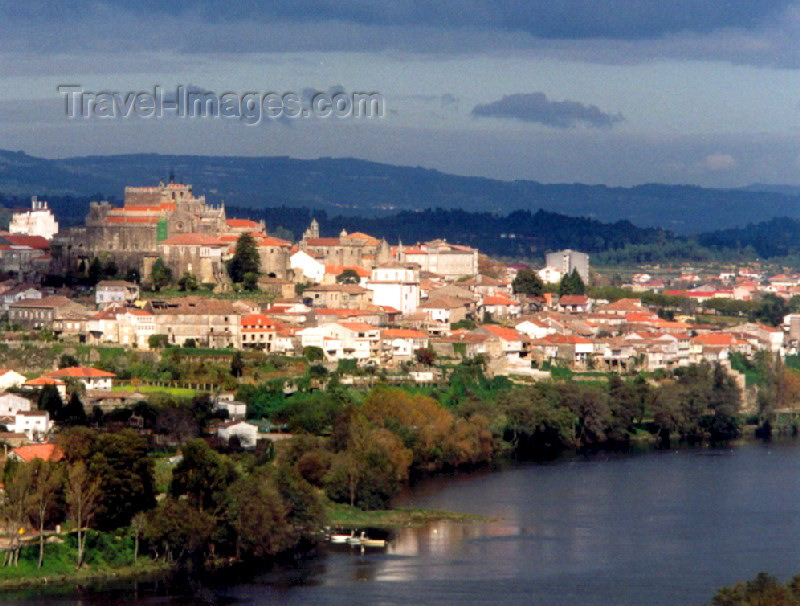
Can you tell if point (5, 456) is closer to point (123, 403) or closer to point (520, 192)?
point (123, 403)

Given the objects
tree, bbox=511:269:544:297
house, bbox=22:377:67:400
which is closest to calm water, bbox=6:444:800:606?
house, bbox=22:377:67:400

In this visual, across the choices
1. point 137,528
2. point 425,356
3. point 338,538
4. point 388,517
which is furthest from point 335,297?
point 137,528

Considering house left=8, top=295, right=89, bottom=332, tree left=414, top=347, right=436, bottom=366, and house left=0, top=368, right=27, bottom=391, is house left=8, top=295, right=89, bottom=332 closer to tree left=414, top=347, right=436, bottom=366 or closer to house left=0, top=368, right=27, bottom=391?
house left=0, top=368, right=27, bottom=391

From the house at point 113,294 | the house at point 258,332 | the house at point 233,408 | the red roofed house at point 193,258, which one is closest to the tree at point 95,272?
the red roofed house at point 193,258

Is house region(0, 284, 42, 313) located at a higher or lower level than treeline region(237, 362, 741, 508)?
higher

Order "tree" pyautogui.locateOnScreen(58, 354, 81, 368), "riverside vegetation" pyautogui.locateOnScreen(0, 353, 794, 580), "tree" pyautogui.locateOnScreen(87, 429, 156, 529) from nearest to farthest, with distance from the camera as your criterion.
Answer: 1. "riverside vegetation" pyautogui.locateOnScreen(0, 353, 794, 580)
2. "tree" pyautogui.locateOnScreen(87, 429, 156, 529)
3. "tree" pyautogui.locateOnScreen(58, 354, 81, 368)

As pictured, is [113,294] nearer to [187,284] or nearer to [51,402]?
[187,284]
